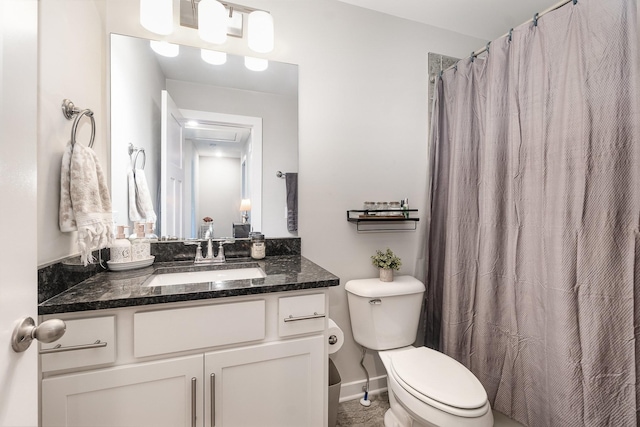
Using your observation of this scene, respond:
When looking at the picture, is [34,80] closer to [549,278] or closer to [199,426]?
[199,426]

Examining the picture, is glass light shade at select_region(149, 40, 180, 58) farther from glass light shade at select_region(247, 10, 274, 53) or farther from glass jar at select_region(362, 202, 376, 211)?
glass jar at select_region(362, 202, 376, 211)

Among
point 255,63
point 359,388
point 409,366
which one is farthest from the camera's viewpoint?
point 359,388

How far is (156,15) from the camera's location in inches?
50.5

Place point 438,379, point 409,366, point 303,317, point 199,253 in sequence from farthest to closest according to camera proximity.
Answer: point 199,253
point 409,366
point 438,379
point 303,317

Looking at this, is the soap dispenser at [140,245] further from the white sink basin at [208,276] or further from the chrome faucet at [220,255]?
the chrome faucet at [220,255]

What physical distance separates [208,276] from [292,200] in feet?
1.96

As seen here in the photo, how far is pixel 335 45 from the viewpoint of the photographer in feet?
5.41

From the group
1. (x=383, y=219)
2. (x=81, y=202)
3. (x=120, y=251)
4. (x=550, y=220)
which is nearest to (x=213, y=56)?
(x=81, y=202)

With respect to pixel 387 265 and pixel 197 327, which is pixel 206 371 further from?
pixel 387 265

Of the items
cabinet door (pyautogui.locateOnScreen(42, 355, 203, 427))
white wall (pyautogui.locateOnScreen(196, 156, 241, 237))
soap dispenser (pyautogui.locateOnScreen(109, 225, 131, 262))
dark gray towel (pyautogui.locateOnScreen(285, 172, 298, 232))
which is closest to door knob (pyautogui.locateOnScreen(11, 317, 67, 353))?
cabinet door (pyautogui.locateOnScreen(42, 355, 203, 427))

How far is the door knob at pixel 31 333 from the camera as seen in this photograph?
48cm

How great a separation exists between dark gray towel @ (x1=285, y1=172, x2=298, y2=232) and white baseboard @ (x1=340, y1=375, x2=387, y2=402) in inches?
40.6

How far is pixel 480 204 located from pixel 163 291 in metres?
1.51

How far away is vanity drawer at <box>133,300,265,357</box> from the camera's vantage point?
0.90 metres
